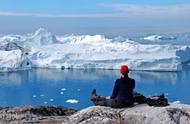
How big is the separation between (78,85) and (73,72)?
7.31 meters

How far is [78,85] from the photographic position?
83.8 ft

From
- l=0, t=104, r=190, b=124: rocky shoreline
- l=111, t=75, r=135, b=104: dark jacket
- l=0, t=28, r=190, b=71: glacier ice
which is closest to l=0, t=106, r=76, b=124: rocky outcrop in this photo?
l=0, t=104, r=190, b=124: rocky shoreline

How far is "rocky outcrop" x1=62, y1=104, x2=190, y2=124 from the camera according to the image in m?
3.86

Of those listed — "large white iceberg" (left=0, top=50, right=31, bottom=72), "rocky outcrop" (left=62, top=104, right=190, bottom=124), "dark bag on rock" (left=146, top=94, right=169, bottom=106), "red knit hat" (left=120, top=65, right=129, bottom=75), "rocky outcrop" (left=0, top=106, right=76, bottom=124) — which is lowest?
"large white iceberg" (left=0, top=50, right=31, bottom=72)

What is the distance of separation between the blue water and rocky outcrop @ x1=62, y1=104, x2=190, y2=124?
13544 millimetres

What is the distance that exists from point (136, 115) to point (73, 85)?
71.6 feet

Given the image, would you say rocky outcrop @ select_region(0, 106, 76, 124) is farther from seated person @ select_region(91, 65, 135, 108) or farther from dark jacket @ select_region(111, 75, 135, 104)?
dark jacket @ select_region(111, 75, 135, 104)

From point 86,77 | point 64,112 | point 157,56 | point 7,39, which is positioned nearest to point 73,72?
point 86,77

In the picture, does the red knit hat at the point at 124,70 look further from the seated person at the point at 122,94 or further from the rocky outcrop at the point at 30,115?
the rocky outcrop at the point at 30,115

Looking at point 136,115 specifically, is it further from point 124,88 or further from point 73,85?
point 73,85

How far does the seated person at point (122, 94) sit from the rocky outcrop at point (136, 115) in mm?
80

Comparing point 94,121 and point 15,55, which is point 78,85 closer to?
point 15,55

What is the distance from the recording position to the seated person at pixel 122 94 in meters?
4.13

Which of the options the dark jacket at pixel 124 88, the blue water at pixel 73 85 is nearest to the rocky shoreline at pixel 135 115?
the dark jacket at pixel 124 88
